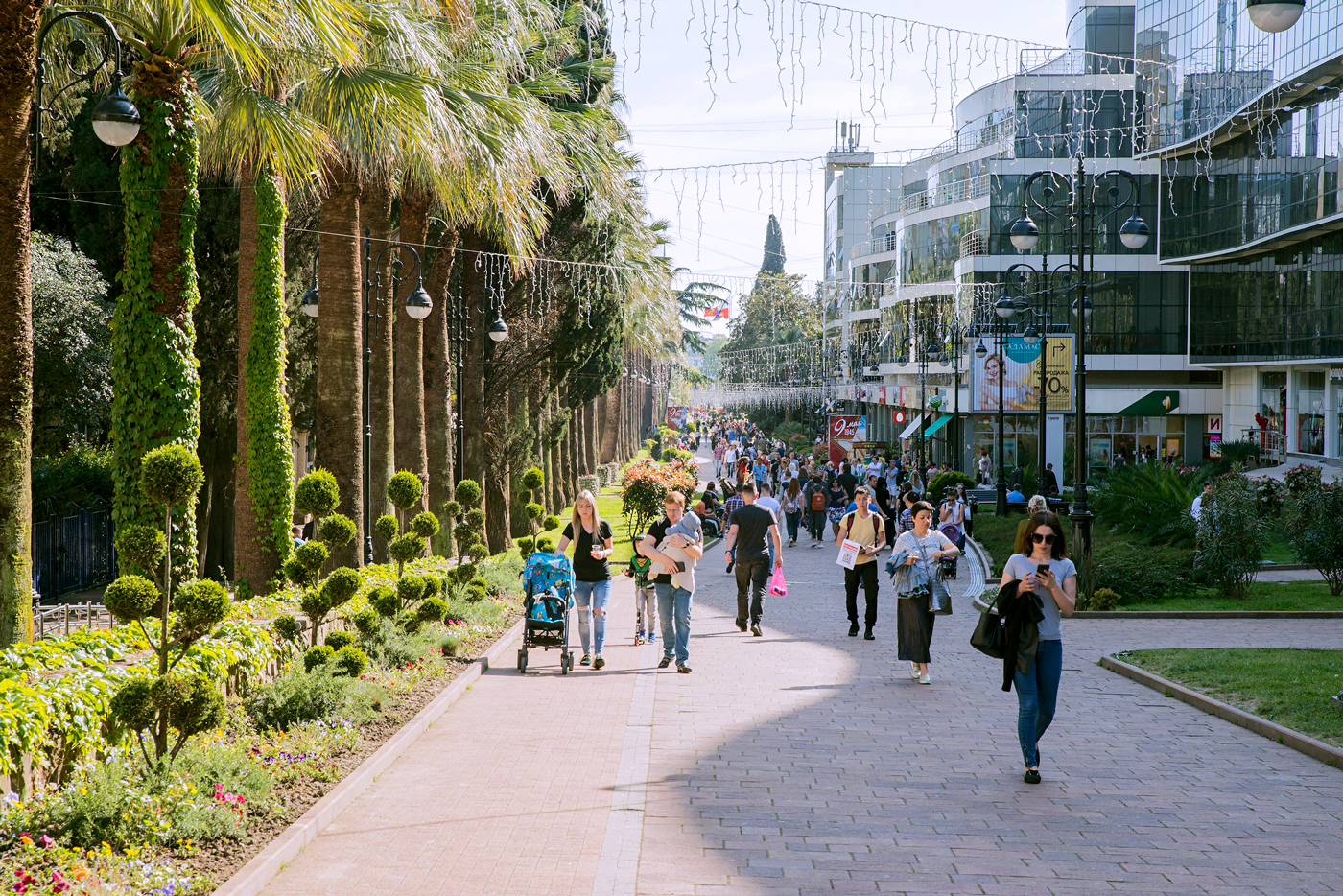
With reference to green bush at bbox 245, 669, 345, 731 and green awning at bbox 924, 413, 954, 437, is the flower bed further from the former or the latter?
green awning at bbox 924, 413, 954, 437

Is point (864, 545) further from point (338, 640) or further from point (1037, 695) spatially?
point (338, 640)

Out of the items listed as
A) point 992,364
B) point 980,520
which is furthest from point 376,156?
point 992,364

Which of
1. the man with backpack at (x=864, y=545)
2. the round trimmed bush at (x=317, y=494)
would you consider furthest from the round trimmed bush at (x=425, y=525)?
the man with backpack at (x=864, y=545)

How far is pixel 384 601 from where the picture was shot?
37.6ft

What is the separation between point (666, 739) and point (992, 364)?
3088cm

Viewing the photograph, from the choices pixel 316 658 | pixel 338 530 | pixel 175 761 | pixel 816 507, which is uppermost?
pixel 338 530

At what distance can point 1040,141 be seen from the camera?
50.7 metres

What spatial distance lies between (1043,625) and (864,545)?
18.8 ft

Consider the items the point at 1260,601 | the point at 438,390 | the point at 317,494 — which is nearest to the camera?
the point at 317,494

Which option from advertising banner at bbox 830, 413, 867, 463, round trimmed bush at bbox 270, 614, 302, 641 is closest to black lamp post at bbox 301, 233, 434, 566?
round trimmed bush at bbox 270, 614, 302, 641

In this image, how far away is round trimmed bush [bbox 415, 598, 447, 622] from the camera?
11.8 m

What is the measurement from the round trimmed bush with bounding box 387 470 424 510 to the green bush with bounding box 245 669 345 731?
19.4 feet

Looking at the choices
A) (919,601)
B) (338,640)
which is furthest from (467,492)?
(919,601)

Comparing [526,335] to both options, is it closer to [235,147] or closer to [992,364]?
[235,147]
